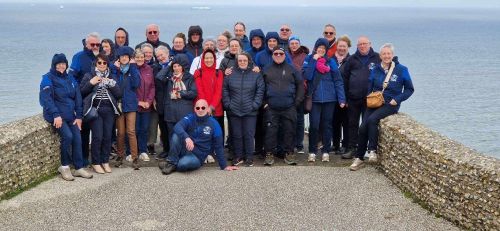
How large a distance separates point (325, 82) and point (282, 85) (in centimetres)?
102

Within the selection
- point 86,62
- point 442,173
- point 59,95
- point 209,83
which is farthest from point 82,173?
point 442,173

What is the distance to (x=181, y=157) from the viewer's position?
11.7 meters

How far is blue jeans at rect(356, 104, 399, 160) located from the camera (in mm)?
11734

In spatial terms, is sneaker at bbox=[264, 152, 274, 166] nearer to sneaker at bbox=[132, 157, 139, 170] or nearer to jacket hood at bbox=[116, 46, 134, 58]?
sneaker at bbox=[132, 157, 139, 170]

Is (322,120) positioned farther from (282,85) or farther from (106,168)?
(106,168)

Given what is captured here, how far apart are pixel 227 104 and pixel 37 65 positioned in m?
46.7

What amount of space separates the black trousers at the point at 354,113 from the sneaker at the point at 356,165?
1.02 meters

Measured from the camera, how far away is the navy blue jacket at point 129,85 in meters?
11.7

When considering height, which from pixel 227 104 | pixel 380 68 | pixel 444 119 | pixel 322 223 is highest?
pixel 380 68

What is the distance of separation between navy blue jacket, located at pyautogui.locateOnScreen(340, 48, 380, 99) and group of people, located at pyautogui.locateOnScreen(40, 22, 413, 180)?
21 millimetres

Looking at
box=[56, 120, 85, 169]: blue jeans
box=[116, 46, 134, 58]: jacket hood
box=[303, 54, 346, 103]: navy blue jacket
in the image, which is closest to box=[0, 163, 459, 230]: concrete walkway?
box=[56, 120, 85, 169]: blue jeans

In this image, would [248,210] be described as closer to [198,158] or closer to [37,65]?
[198,158]

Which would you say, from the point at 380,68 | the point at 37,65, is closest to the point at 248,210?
the point at 380,68

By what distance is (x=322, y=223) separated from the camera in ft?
30.0
